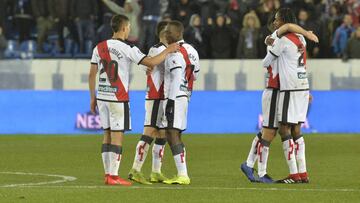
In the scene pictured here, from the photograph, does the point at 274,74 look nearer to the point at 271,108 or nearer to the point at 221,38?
the point at 271,108

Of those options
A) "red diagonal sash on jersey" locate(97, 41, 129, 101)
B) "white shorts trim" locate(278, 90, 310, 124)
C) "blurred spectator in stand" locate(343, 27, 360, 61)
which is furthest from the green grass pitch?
"blurred spectator in stand" locate(343, 27, 360, 61)

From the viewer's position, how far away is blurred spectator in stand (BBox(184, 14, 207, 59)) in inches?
1189

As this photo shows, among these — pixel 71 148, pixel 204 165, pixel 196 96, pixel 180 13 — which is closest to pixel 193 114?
pixel 196 96

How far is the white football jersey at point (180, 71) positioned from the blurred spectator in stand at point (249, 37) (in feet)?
47.6

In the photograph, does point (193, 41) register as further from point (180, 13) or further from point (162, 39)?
point (162, 39)

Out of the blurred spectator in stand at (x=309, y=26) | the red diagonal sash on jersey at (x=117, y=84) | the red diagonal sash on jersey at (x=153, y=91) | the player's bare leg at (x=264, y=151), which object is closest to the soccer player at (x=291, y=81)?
the player's bare leg at (x=264, y=151)

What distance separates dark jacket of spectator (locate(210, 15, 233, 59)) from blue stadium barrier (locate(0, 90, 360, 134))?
164 cm

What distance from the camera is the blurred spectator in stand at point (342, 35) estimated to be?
2986cm

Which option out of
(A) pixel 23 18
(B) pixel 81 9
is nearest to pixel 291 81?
(B) pixel 81 9

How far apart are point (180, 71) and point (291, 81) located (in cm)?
143

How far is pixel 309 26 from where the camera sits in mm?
29734

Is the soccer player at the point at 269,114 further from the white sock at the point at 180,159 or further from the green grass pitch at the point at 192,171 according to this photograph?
the white sock at the point at 180,159

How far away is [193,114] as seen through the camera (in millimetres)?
29062

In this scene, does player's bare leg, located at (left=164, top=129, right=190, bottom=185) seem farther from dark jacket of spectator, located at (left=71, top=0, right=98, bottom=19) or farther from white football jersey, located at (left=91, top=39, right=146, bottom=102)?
dark jacket of spectator, located at (left=71, top=0, right=98, bottom=19)
